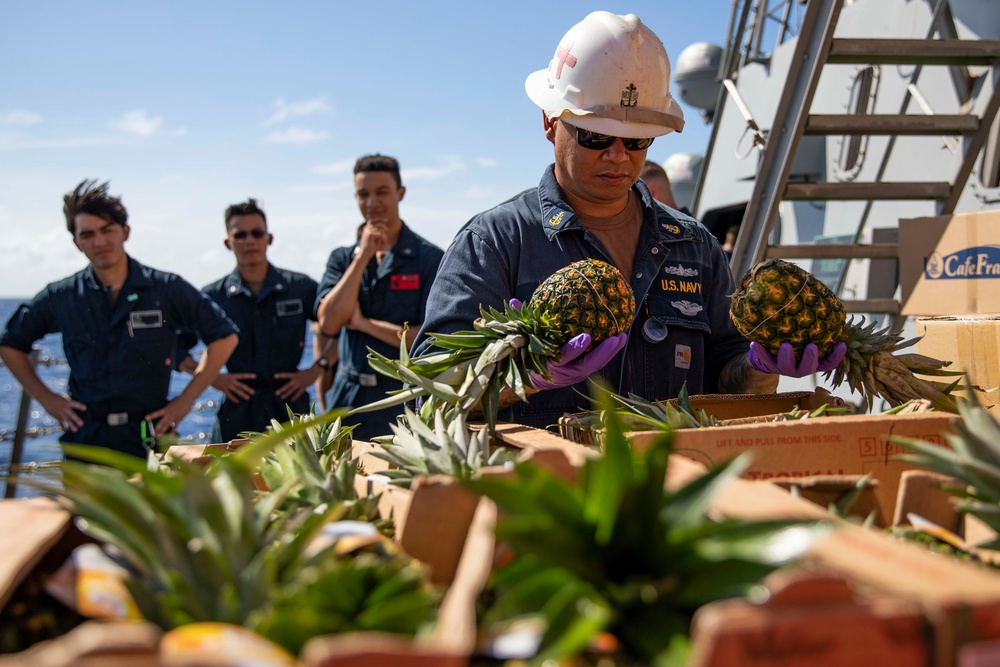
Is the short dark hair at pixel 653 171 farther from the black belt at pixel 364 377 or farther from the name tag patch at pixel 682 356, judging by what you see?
the name tag patch at pixel 682 356

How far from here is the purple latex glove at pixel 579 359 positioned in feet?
7.93

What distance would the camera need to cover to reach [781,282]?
2.57m

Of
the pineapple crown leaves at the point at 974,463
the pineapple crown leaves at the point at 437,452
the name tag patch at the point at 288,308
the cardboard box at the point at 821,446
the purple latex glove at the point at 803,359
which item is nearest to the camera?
the pineapple crown leaves at the point at 974,463

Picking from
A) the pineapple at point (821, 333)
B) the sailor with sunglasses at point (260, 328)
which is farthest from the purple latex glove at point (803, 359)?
the sailor with sunglasses at point (260, 328)

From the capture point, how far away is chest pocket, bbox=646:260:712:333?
3291mm

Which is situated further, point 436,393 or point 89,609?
point 436,393

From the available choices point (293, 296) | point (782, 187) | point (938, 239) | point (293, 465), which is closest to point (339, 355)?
point (293, 296)

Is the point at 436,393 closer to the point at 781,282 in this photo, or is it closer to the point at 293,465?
the point at 293,465

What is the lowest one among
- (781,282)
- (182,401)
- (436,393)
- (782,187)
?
(182,401)

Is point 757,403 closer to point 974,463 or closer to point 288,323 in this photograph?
point 974,463

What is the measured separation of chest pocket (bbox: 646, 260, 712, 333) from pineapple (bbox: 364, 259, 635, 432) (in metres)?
0.79

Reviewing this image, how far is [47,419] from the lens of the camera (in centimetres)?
3453

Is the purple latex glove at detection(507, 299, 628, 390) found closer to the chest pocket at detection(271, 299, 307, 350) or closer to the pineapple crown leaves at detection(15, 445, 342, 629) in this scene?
the pineapple crown leaves at detection(15, 445, 342, 629)

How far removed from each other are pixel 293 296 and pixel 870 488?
596cm
